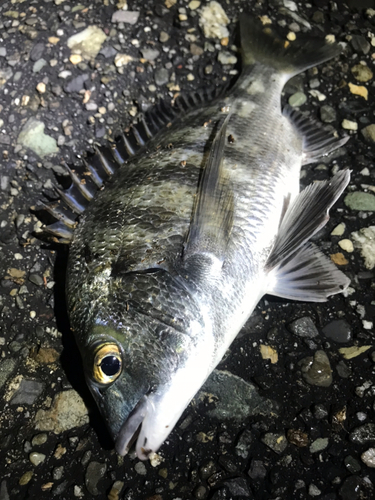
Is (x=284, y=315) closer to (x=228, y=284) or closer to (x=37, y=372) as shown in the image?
(x=228, y=284)

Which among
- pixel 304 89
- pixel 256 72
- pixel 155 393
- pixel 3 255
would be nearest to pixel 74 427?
pixel 155 393

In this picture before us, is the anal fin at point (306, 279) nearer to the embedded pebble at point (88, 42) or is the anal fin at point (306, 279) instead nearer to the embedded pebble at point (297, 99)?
the embedded pebble at point (297, 99)

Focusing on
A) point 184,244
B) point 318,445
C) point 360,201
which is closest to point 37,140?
point 184,244

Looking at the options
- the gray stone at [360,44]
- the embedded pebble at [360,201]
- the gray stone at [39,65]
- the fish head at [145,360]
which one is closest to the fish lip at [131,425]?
the fish head at [145,360]

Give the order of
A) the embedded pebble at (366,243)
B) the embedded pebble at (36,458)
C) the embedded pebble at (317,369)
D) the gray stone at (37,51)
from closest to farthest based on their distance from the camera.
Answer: the embedded pebble at (36,458) < the embedded pebble at (317,369) < the embedded pebble at (366,243) < the gray stone at (37,51)

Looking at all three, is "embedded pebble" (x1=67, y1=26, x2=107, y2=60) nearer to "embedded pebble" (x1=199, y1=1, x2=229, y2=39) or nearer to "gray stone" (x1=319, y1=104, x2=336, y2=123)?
"embedded pebble" (x1=199, y1=1, x2=229, y2=39)

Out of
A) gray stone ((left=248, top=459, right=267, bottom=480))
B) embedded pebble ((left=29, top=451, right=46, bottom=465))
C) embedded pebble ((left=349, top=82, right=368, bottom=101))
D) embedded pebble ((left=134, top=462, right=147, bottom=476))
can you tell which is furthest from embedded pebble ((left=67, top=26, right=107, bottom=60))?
gray stone ((left=248, top=459, right=267, bottom=480))
